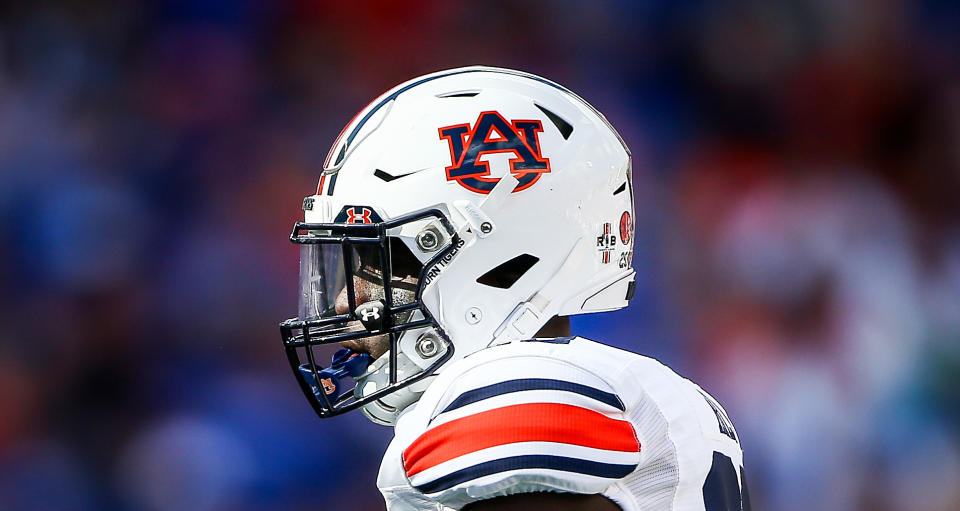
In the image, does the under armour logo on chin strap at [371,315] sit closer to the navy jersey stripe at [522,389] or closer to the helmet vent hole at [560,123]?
the helmet vent hole at [560,123]

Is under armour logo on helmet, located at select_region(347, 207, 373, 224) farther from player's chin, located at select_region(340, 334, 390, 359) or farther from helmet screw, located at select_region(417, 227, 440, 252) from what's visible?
player's chin, located at select_region(340, 334, 390, 359)

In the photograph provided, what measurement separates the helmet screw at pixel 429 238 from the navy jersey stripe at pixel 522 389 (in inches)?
30.6

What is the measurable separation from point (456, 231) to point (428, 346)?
0.21 meters

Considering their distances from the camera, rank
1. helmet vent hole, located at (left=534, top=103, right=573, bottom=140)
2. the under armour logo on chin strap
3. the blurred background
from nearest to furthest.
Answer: the under armour logo on chin strap → helmet vent hole, located at (left=534, top=103, right=573, bottom=140) → the blurred background

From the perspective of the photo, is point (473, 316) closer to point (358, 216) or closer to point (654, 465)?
point (358, 216)

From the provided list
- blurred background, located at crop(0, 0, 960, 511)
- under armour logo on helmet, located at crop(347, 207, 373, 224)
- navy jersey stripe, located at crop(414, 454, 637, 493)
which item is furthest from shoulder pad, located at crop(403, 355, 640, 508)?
blurred background, located at crop(0, 0, 960, 511)

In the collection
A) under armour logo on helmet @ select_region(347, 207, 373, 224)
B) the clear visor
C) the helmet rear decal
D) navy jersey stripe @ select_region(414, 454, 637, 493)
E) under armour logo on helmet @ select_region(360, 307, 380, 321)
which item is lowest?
navy jersey stripe @ select_region(414, 454, 637, 493)

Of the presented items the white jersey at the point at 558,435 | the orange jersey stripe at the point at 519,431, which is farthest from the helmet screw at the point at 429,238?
the orange jersey stripe at the point at 519,431

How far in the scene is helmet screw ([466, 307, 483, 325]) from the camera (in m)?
1.82

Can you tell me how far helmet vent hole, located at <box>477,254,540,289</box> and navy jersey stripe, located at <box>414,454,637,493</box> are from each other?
0.81m

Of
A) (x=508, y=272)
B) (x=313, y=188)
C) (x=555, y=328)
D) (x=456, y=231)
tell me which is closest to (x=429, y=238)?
(x=456, y=231)

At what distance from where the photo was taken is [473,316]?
1826 mm

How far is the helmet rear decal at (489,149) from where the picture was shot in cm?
185
